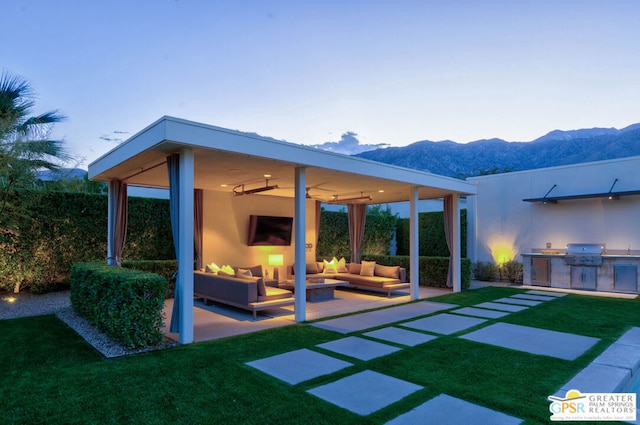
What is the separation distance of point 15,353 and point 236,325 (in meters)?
3.05

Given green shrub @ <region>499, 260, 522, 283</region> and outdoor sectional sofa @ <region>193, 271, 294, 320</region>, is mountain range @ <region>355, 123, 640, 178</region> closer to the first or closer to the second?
green shrub @ <region>499, 260, 522, 283</region>

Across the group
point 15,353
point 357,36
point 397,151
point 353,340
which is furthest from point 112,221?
point 397,151

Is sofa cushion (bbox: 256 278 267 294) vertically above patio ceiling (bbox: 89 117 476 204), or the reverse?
patio ceiling (bbox: 89 117 476 204)

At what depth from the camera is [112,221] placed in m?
8.27

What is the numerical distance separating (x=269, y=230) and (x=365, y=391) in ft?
27.2

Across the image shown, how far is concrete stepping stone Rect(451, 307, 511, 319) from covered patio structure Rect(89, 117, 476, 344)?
1.51 m

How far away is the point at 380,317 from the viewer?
709cm

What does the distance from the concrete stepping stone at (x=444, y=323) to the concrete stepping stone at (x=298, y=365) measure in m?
2.34

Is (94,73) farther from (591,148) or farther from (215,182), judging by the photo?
(591,148)

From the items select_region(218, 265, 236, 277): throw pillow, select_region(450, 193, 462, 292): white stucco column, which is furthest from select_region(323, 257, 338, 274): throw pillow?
select_region(218, 265, 236, 277): throw pillow

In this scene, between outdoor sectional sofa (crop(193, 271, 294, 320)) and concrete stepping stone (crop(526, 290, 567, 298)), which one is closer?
outdoor sectional sofa (crop(193, 271, 294, 320))

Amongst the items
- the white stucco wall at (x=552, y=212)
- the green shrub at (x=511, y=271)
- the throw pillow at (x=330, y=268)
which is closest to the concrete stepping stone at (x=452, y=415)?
the throw pillow at (x=330, y=268)

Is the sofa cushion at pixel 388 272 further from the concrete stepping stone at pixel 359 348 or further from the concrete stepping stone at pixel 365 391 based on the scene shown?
the concrete stepping stone at pixel 365 391

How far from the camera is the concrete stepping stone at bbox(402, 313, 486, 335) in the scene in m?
6.13
